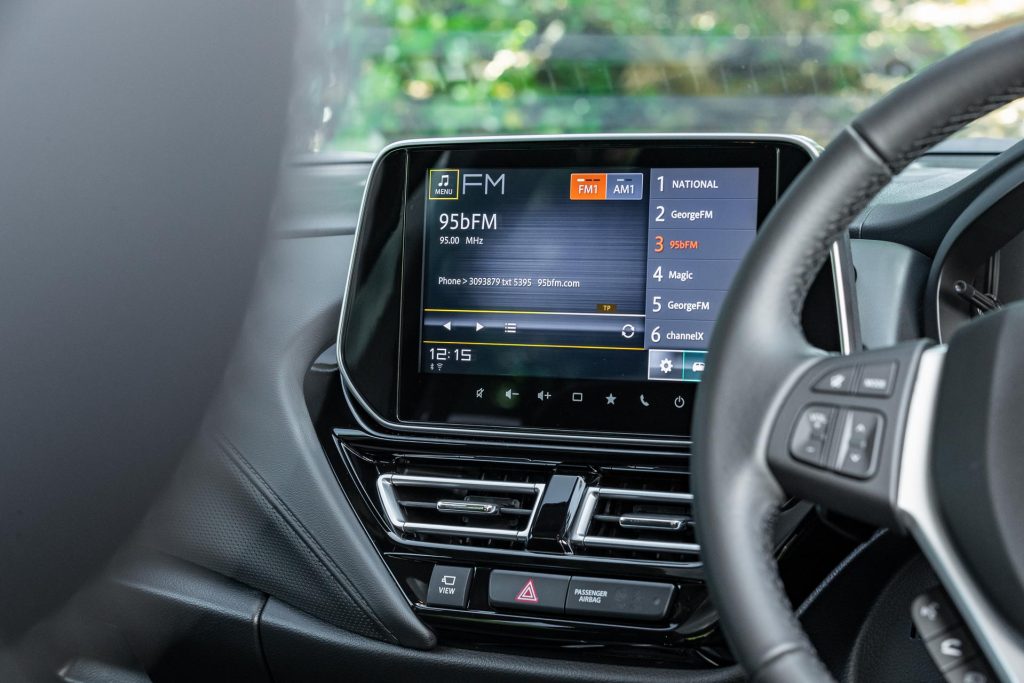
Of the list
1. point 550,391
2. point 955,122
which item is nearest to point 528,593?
point 550,391

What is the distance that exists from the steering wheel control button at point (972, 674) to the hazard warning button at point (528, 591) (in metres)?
0.63

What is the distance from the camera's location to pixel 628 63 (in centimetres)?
338

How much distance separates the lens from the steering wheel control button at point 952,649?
96 cm

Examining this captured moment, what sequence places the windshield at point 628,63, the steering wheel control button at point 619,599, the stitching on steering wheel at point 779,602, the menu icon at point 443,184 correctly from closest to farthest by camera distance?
the stitching on steering wheel at point 779,602 < the steering wheel control button at point 619,599 < the menu icon at point 443,184 < the windshield at point 628,63

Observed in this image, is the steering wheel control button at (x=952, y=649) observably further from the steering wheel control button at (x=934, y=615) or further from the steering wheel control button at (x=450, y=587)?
the steering wheel control button at (x=450, y=587)

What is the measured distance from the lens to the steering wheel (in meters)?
0.91

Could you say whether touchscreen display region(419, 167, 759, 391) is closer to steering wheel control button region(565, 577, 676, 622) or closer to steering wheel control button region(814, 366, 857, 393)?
steering wheel control button region(565, 577, 676, 622)

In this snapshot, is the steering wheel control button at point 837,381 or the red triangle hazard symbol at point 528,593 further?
the red triangle hazard symbol at point 528,593

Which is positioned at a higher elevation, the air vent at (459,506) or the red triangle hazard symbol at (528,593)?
the air vent at (459,506)

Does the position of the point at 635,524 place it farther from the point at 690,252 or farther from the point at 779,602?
the point at 779,602

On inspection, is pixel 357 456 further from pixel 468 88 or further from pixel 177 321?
pixel 468 88

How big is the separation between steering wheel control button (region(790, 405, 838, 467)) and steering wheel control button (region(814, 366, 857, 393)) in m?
0.02

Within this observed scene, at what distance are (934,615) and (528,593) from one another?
0.66m

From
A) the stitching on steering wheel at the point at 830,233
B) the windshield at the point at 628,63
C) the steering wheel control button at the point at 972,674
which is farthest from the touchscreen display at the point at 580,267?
the steering wheel control button at the point at 972,674
